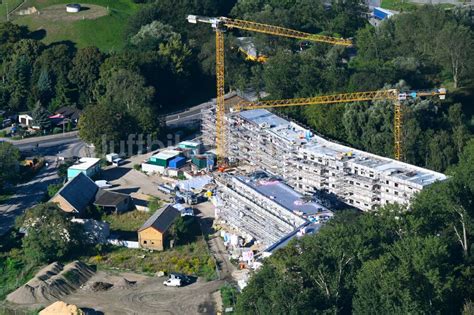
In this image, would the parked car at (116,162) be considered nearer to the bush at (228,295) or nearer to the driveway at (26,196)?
the driveway at (26,196)

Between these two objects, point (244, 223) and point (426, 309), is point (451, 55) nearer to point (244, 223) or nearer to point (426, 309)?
point (244, 223)

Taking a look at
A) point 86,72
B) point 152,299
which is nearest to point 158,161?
point 86,72

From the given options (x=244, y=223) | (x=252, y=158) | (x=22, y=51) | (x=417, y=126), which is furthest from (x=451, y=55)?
(x=22, y=51)

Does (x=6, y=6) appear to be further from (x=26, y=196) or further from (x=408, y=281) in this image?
(x=408, y=281)

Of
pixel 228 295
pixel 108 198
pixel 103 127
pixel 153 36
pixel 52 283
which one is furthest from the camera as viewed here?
pixel 153 36

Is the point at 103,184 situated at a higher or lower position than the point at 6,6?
lower

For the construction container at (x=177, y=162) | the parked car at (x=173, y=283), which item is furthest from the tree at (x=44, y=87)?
the parked car at (x=173, y=283)

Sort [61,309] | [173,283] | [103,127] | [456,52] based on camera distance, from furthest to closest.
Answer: [456,52] < [103,127] < [173,283] < [61,309]
